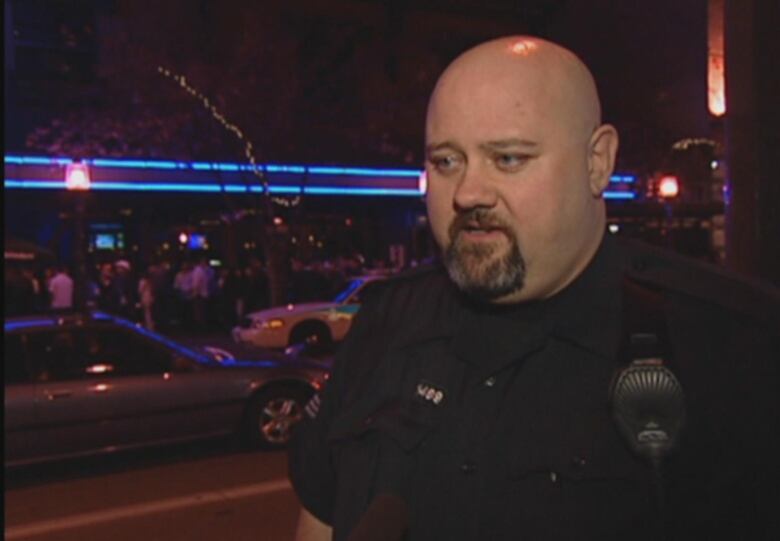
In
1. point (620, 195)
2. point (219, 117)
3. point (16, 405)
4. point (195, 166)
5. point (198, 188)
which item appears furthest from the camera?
point (620, 195)

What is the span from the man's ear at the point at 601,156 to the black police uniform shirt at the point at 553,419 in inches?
5.1

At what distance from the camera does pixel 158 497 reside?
732 cm

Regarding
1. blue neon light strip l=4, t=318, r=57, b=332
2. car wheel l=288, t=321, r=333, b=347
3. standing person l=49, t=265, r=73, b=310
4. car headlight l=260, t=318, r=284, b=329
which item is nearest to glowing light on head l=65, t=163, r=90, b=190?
standing person l=49, t=265, r=73, b=310

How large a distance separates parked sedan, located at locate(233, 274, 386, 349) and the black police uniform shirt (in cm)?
1456

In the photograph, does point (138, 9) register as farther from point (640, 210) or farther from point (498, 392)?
point (498, 392)

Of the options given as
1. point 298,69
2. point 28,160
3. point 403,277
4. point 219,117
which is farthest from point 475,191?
point 28,160

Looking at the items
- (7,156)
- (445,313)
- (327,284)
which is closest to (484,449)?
(445,313)

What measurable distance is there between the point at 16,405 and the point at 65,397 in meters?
0.39

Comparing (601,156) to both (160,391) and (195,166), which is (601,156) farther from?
(195,166)

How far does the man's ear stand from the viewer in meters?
1.66

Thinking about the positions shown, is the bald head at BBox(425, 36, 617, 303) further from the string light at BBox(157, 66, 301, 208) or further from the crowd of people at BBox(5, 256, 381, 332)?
the crowd of people at BBox(5, 256, 381, 332)

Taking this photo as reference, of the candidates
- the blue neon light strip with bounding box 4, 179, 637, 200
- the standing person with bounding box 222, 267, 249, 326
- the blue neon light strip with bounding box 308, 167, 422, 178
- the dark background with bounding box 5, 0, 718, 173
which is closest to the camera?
the dark background with bounding box 5, 0, 718, 173

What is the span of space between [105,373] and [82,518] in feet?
5.52

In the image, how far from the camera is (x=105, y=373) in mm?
8211
